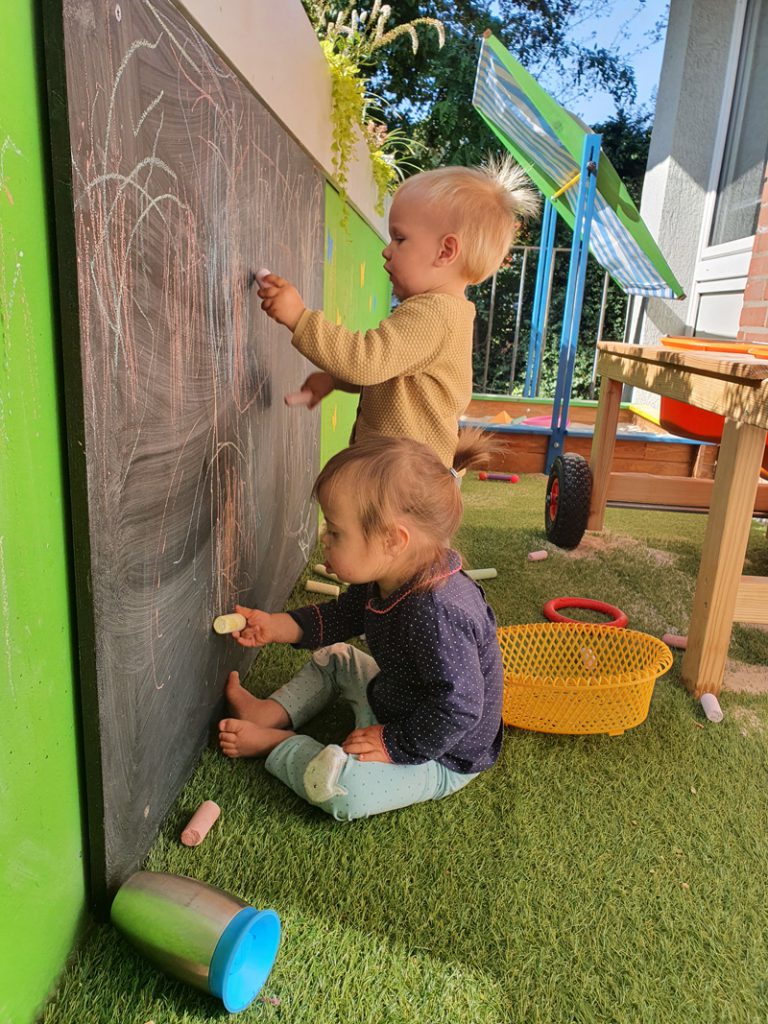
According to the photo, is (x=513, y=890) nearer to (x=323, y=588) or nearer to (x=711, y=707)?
(x=711, y=707)

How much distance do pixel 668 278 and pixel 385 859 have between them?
4352 millimetres

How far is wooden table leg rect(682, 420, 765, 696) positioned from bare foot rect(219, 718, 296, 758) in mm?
1093

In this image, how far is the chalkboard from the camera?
0.90 meters

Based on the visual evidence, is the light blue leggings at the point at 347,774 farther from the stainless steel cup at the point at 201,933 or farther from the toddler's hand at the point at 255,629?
the stainless steel cup at the point at 201,933

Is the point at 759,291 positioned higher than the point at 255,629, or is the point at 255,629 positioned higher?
the point at 759,291

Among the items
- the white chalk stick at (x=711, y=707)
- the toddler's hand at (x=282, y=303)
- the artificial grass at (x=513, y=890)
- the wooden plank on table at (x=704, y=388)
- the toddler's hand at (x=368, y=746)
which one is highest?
the toddler's hand at (x=282, y=303)

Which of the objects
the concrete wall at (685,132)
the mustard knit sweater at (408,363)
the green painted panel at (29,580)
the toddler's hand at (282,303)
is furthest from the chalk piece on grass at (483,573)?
the concrete wall at (685,132)

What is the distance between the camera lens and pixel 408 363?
167 centimetres

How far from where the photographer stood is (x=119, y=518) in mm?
1056

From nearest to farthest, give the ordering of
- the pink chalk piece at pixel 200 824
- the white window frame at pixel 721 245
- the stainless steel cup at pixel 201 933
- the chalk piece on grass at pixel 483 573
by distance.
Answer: the stainless steel cup at pixel 201 933, the pink chalk piece at pixel 200 824, the chalk piece on grass at pixel 483 573, the white window frame at pixel 721 245

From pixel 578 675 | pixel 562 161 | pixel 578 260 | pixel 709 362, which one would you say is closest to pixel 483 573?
pixel 578 675

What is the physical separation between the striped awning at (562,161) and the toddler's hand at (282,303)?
311 centimetres

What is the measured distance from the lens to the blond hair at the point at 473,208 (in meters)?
1.72

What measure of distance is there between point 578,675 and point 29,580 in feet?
5.00
